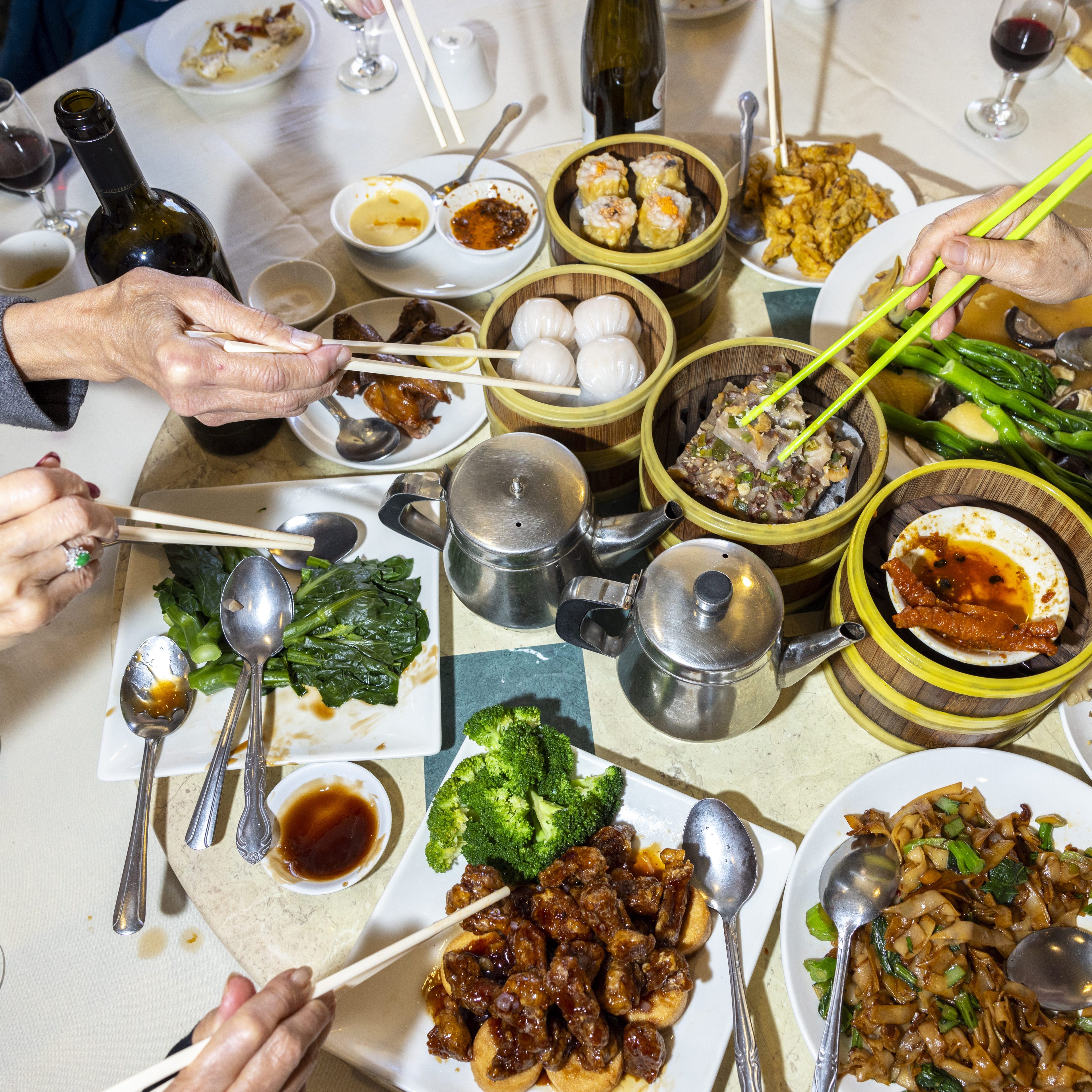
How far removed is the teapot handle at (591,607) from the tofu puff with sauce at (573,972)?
0.37 m

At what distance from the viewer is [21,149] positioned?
8.38ft

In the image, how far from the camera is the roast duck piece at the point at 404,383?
7.07ft

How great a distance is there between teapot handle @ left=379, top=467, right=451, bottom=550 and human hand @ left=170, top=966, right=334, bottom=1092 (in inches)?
35.8

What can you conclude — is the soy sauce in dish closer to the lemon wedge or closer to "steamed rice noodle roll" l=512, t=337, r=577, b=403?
"steamed rice noodle roll" l=512, t=337, r=577, b=403

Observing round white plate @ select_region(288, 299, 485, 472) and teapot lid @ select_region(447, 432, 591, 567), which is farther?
round white plate @ select_region(288, 299, 485, 472)

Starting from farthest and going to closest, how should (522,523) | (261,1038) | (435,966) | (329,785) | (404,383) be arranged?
(404,383) → (329,785) → (522,523) → (435,966) → (261,1038)

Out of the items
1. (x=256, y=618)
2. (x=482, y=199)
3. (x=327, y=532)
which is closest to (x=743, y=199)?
(x=482, y=199)

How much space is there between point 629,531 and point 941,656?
645mm

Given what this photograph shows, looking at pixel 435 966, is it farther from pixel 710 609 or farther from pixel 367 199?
pixel 367 199

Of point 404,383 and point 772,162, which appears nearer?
point 404,383

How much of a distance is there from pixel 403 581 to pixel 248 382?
570 mm

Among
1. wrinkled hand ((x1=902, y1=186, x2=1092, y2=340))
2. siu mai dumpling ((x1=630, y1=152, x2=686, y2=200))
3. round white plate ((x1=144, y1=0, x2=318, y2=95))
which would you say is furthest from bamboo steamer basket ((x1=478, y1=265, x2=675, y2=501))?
round white plate ((x1=144, y1=0, x2=318, y2=95))

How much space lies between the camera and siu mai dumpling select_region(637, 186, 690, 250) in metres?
2.06

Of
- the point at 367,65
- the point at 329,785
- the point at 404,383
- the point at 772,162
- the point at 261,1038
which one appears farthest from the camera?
the point at 367,65
